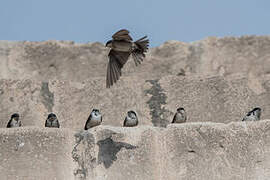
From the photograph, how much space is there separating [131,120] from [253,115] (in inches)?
66.1

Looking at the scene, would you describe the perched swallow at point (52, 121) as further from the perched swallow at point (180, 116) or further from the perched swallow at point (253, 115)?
the perched swallow at point (253, 115)

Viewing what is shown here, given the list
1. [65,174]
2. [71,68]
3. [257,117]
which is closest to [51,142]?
[65,174]

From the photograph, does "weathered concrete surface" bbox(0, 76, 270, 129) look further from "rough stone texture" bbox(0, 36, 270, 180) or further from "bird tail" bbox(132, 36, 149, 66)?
"bird tail" bbox(132, 36, 149, 66)

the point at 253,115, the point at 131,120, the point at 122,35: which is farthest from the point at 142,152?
the point at 253,115

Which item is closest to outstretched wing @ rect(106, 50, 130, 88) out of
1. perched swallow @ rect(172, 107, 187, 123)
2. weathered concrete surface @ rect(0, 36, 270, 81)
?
perched swallow @ rect(172, 107, 187, 123)

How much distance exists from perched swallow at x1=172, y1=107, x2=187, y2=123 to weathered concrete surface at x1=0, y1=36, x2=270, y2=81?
6.67 feet

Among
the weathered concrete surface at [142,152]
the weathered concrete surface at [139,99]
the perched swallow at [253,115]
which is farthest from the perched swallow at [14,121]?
the perched swallow at [253,115]

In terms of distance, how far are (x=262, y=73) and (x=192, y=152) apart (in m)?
4.09

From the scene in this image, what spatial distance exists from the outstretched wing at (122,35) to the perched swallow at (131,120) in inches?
85.2

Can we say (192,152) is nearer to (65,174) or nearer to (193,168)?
(193,168)

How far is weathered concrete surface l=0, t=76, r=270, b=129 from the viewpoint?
634 inches

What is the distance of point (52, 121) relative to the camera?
14844 millimetres

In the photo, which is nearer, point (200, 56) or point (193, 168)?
point (193, 168)

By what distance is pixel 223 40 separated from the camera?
1762 centimetres
